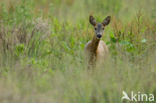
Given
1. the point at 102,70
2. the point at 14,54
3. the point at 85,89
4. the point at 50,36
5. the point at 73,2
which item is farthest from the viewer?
the point at 73,2

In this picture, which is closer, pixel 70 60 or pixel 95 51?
pixel 70 60

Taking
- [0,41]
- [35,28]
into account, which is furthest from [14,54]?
[35,28]

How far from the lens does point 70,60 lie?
25.6ft

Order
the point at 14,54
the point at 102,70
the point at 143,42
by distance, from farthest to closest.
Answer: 1. the point at 143,42
2. the point at 14,54
3. the point at 102,70

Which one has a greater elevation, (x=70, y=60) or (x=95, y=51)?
(x=70, y=60)

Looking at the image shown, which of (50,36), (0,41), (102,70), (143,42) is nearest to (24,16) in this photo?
(50,36)

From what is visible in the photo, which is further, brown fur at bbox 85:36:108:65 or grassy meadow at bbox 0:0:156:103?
brown fur at bbox 85:36:108:65

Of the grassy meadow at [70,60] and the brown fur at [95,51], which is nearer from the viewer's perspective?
the grassy meadow at [70,60]

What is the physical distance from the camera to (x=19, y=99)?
523cm

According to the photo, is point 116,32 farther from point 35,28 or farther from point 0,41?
point 0,41

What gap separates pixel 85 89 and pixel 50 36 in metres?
4.90

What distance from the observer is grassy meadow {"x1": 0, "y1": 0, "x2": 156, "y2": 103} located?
5.93 metres

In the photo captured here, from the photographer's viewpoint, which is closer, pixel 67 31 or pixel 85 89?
pixel 85 89

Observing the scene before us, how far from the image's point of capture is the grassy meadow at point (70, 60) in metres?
5.93
